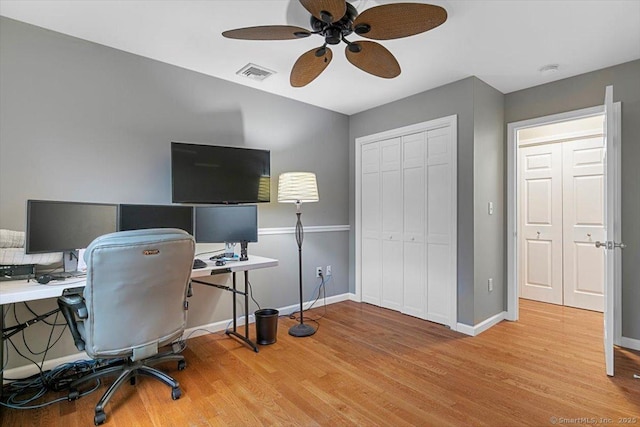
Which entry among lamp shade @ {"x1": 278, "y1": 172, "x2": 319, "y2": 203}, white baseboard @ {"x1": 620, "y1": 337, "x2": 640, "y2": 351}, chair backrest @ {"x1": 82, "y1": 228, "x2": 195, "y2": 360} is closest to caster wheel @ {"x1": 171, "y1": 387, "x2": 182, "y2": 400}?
chair backrest @ {"x1": 82, "y1": 228, "x2": 195, "y2": 360}

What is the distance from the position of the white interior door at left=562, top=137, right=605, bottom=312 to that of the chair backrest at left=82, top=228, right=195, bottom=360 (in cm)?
425

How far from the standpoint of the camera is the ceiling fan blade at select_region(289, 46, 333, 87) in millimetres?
2054

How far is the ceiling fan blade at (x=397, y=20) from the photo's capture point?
157 cm

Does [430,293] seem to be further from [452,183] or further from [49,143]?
[49,143]

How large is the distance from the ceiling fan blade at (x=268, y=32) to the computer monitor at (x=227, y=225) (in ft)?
4.80

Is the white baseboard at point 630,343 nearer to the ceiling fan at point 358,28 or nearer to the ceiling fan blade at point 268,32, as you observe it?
the ceiling fan at point 358,28

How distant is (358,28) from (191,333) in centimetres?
277

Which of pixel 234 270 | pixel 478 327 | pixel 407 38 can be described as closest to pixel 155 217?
pixel 234 270

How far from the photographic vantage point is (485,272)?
10.6 feet

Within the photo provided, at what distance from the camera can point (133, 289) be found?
5.89 feet

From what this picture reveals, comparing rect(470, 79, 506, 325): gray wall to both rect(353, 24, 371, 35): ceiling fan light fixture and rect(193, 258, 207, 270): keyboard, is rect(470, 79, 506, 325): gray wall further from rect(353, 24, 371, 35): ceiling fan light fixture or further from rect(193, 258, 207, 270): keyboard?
rect(193, 258, 207, 270): keyboard

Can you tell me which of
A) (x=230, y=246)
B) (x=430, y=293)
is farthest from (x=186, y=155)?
(x=430, y=293)

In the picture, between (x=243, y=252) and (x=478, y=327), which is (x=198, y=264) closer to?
(x=243, y=252)

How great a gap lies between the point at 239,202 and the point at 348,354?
1.65 m
